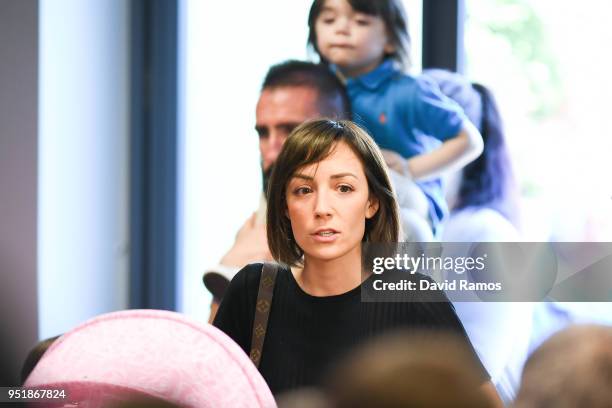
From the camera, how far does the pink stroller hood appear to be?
1204 millimetres

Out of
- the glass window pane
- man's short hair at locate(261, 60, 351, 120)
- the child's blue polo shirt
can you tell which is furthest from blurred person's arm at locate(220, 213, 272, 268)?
the glass window pane

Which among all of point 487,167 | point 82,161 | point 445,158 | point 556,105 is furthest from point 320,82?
point 82,161

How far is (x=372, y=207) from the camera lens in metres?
1.88

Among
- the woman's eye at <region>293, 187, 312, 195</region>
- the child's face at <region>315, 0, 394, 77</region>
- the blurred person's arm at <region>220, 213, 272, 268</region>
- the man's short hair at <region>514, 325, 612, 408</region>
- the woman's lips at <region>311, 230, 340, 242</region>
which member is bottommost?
the blurred person's arm at <region>220, 213, 272, 268</region>

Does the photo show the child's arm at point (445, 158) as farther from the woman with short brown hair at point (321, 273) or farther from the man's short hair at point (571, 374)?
the man's short hair at point (571, 374)

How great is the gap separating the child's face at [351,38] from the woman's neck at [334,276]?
184cm

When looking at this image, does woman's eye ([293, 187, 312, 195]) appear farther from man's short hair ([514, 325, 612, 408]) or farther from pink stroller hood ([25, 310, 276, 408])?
man's short hair ([514, 325, 612, 408])

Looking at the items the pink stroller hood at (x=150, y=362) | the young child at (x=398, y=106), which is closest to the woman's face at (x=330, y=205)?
the pink stroller hood at (x=150, y=362)

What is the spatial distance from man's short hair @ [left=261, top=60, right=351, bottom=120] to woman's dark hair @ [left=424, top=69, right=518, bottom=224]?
1.51ft

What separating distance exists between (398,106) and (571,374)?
2679mm

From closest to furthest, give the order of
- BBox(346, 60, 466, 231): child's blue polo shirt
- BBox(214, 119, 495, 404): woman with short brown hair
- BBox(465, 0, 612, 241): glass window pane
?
BBox(214, 119, 495, 404): woman with short brown hair
BBox(465, 0, 612, 241): glass window pane
BBox(346, 60, 466, 231): child's blue polo shirt

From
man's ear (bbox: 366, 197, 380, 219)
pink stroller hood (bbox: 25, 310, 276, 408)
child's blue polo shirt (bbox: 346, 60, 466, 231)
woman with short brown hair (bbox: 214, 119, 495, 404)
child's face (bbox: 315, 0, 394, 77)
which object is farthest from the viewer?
child's face (bbox: 315, 0, 394, 77)

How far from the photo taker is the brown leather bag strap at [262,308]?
1.79 meters

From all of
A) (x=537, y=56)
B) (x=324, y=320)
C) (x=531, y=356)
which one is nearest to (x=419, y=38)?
(x=537, y=56)
